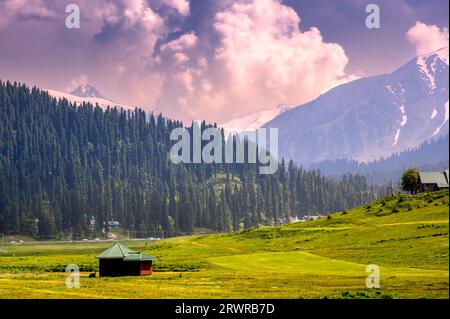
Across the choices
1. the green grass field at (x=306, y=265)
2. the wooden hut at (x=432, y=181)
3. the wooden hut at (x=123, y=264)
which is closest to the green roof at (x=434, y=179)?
the wooden hut at (x=432, y=181)

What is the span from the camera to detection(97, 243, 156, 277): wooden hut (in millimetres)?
92375

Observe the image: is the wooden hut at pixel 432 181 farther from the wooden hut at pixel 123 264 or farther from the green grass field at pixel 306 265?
the wooden hut at pixel 123 264

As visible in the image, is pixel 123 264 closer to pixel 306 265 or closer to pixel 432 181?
pixel 306 265

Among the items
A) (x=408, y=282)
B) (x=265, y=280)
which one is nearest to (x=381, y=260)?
(x=265, y=280)

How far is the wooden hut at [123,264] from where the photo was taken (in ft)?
303

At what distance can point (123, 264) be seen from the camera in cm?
9338

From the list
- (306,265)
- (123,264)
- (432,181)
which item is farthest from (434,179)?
(123,264)

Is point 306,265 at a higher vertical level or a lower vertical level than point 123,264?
lower

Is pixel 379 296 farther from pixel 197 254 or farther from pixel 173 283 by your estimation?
pixel 197 254

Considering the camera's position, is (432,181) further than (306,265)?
Yes

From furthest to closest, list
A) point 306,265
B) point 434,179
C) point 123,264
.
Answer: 1. point 434,179
2. point 306,265
3. point 123,264

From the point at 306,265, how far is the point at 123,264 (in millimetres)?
26224

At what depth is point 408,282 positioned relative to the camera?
66.7 metres
